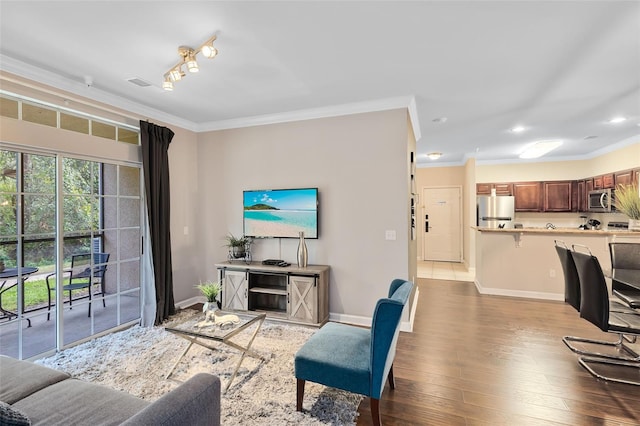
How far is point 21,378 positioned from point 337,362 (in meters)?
1.85

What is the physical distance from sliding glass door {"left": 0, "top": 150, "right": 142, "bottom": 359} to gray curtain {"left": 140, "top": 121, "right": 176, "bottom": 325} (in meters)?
0.25

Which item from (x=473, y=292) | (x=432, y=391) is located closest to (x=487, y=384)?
(x=432, y=391)

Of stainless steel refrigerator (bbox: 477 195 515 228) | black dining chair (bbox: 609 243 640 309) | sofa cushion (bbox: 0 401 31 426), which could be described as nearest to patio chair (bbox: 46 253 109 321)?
sofa cushion (bbox: 0 401 31 426)

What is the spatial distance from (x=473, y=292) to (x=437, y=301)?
981 mm

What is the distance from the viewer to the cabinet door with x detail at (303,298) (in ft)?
12.0

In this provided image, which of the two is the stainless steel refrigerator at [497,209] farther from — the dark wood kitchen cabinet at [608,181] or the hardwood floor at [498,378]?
the hardwood floor at [498,378]

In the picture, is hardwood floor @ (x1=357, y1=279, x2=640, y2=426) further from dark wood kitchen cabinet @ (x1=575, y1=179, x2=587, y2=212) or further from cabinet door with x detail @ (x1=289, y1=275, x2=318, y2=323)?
dark wood kitchen cabinet @ (x1=575, y1=179, x2=587, y2=212)

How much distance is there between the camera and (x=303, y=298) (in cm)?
370

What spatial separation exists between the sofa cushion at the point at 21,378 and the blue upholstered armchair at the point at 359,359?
147cm

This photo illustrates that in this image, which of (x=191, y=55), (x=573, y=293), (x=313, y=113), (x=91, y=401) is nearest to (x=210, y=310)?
(x=91, y=401)

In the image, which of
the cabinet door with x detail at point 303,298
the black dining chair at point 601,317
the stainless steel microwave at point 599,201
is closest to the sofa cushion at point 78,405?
the cabinet door with x detail at point 303,298

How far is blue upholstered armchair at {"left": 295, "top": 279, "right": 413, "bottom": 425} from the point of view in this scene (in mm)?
1929

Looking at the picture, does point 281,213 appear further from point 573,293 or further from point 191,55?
point 573,293

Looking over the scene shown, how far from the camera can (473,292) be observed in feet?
17.4
